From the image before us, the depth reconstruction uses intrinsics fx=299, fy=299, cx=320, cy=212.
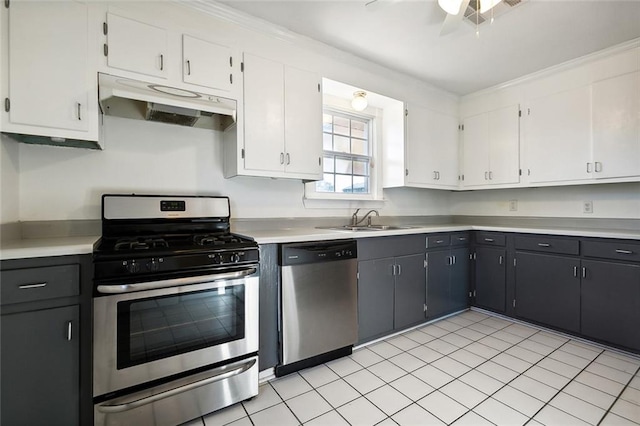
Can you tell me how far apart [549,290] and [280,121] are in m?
2.89

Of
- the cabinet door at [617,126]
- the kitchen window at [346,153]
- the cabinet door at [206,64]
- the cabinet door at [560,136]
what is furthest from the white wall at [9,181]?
the cabinet door at [617,126]

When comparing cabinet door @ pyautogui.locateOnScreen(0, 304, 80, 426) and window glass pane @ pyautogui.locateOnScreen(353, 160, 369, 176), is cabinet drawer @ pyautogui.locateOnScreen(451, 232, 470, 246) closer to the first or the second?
window glass pane @ pyautogui.locateOnScreen(353, 160, 369, 176)

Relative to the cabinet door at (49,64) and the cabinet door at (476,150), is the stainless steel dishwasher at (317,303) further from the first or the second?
the cabinet door at (476,150)

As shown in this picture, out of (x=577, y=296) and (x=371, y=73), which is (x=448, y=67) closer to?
(x=371, y=73)

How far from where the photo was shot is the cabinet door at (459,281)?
10.5 feet

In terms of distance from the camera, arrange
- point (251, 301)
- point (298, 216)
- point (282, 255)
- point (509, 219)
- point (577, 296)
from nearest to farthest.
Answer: point (251, 301), point (282, 255), point (577, 296), point (298, 216), point (509, 219)

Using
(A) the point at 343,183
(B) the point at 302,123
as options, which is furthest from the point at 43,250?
(A) the point at 343,183

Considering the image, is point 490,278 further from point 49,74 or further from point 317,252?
point 49,74

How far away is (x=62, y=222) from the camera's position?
184 cm

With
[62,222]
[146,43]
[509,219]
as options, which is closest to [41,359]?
[62,222]

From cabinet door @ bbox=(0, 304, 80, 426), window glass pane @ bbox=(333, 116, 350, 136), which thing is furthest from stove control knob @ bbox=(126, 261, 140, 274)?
window glass pane @ bbox=(333, 116, 350, 136)

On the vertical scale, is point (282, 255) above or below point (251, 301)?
above

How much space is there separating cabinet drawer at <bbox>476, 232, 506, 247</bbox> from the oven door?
2.65 metres

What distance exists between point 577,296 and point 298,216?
8.45ft
